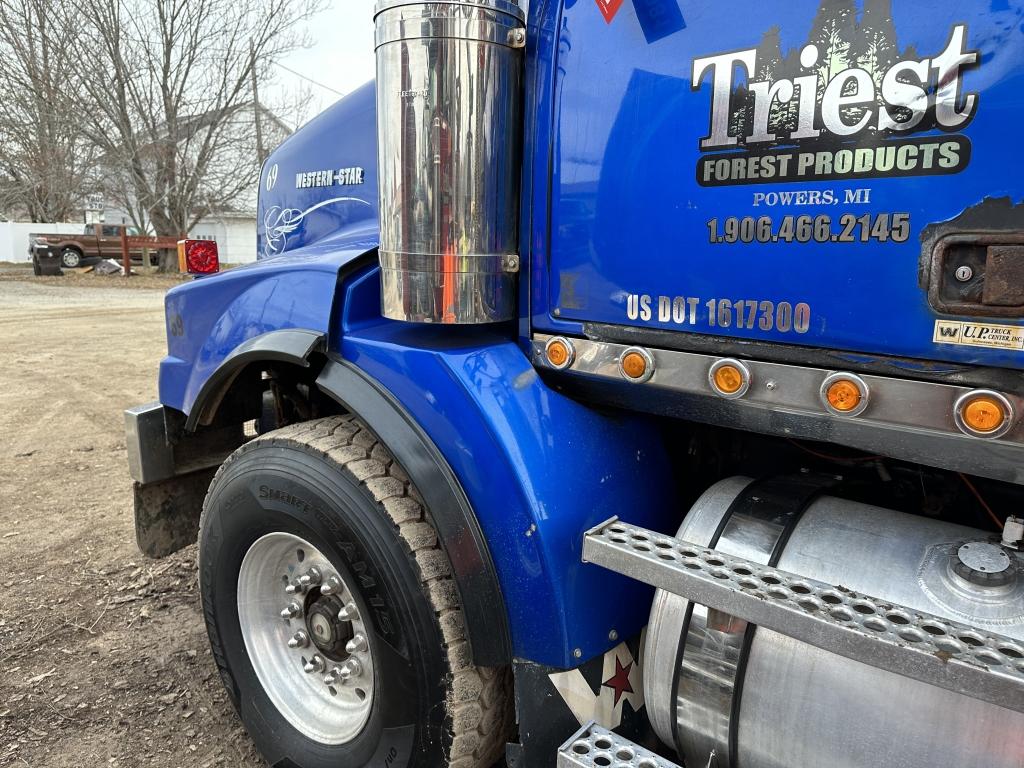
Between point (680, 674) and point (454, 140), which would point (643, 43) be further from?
point (680, 674)

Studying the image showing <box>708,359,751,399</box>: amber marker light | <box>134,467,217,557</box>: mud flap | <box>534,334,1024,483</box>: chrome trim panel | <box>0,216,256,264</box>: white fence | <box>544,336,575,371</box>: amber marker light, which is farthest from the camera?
<box>0,216,256,264</box>: white fence

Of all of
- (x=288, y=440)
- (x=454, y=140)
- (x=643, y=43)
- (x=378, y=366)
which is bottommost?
(x=288, y=440)

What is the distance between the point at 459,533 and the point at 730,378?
692 mm

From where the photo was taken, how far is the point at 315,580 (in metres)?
2.15

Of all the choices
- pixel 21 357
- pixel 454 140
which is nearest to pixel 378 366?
pixel 454 140

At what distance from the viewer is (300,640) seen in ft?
7.36

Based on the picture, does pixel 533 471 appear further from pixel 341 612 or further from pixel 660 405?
pixel 341 612

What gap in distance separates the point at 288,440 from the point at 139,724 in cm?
129

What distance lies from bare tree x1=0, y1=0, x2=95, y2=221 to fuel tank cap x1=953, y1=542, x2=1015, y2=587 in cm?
2519

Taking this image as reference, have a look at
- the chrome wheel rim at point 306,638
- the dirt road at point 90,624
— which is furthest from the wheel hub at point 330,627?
the dirt road at point 90,624

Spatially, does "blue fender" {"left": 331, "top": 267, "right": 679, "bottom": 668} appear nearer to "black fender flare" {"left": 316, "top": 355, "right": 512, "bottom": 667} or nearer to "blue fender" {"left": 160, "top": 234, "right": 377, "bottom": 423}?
"black fender flare" {"left": 316, "top": 355, "right": 512, "bottom": 667}

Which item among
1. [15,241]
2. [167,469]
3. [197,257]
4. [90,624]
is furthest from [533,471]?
[15,241]

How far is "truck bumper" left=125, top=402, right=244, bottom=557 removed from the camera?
9.51ft

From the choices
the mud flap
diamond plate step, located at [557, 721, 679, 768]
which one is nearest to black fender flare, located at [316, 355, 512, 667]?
diamond plate step, located at [557, 721, 679, 768]
